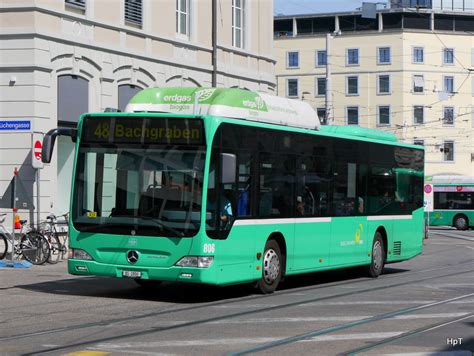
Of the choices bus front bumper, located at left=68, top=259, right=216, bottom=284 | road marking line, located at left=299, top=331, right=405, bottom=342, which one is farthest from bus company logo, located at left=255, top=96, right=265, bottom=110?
road marking line, located at left=299, top=331, right=405, bottom=342

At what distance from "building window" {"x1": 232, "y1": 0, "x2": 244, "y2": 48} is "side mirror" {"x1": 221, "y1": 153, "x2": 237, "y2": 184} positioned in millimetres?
18589

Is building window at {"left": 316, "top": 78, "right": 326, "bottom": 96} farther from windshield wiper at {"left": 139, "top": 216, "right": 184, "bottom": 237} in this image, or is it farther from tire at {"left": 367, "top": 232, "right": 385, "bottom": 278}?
windshield wiper at {"left": 139, "top": 216, "right": 184, "bottom": 237}

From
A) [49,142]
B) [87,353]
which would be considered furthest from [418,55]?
[87,353]

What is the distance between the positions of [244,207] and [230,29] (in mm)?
18157

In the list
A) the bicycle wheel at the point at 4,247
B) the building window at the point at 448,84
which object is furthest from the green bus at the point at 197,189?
the building window at the point at 448,84

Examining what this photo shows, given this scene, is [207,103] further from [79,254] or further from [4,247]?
[4,247]

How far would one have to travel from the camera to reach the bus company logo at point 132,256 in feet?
47.4

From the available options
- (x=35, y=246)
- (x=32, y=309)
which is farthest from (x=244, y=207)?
(x=35, y=246)

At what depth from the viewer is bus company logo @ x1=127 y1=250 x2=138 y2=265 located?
1445cm

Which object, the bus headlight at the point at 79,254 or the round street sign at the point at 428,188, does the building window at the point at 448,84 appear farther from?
the bus headlight at the point at 79,254

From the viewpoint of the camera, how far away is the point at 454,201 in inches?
2222

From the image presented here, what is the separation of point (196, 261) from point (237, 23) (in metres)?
20.0

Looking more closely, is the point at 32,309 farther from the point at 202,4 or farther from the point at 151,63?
the point at 202,4

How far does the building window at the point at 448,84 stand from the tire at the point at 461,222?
2786cm
